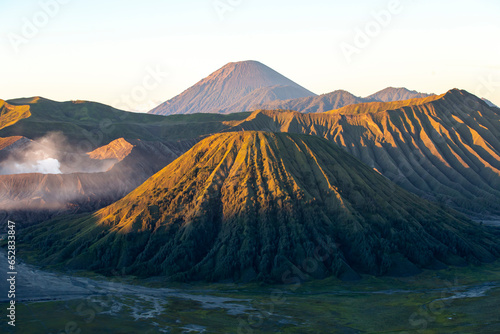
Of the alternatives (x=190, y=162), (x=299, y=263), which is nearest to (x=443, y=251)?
(x=299, y=263)

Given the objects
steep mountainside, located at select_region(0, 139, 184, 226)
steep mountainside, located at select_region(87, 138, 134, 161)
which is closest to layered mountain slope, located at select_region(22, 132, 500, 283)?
steep mountainside, located at select_region(0, 139, 184, 226)

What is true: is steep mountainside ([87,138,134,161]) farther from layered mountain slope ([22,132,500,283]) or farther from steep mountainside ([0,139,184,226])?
layered mountain slope ([22,132,500,283])

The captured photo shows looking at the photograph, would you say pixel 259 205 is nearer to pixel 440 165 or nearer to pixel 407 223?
pixel 407 223

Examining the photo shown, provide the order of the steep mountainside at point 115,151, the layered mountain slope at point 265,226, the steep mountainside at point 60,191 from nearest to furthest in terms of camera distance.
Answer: the layered mountain slope at point 265,226, the steep mountainside at point 60,191, the steep mountainside at point 115,151

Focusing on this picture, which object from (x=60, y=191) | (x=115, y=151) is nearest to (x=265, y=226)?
(x=60, y=191)

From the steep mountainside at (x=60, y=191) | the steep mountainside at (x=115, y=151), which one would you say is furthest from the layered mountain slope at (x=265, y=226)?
the steep mountainside at (x=115, y=151)

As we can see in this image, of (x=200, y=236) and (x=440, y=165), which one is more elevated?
(x=440, y=165)

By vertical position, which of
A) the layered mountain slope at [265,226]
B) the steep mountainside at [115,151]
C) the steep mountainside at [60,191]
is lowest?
the layered mountain slope at [265,226]

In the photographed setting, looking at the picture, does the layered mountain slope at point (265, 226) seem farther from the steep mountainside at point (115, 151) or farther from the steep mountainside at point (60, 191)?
the steep mountainside at point (115, 151)
